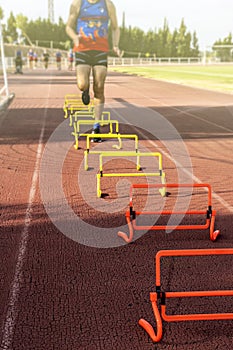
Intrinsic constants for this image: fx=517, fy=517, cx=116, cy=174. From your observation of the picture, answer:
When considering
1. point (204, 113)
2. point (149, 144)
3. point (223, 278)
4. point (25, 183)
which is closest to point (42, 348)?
point (223, 278)

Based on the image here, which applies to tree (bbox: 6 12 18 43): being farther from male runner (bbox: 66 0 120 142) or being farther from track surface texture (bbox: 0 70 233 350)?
track surface texture (bbox: 0 70 233 350)

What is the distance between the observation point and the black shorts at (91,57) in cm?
1091

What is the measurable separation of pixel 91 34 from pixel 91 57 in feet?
1.63

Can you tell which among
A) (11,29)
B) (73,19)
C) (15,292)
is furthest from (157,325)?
(11,29)

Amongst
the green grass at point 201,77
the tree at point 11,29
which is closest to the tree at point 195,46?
the tree at point 11,29

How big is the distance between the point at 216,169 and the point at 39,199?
11.6ft

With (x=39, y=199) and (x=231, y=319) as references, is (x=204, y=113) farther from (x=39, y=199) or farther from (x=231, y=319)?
(x=231, y=319)

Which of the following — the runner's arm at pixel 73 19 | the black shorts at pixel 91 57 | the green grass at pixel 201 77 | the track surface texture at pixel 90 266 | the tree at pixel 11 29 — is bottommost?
the green grass at pixel 201 77

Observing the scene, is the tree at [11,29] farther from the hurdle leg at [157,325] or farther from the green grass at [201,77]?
the hurdle leg at [157,325]

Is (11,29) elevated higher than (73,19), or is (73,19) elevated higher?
(11,29)

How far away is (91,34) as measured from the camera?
10641 millimetres

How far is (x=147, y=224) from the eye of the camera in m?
6.10

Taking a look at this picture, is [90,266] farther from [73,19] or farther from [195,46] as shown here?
[195,46]

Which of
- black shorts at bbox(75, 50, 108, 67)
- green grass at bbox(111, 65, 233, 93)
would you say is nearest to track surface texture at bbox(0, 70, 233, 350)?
black shorts at bbox(75, 50, 108, 67)
